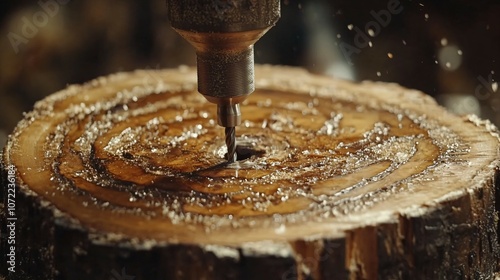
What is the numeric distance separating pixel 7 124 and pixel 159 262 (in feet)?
10.4

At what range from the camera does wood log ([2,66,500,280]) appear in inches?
76.8

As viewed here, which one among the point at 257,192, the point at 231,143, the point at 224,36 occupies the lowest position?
the point at 257,192

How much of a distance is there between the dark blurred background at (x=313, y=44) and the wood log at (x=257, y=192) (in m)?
1.62

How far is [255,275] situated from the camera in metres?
1.89

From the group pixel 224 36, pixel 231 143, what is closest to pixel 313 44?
pixel 231 143

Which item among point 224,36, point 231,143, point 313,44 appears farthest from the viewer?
point 313,44

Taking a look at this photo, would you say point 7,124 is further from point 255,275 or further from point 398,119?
point 255,275

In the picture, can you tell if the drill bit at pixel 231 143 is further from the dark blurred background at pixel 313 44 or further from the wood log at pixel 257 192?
the dark blurred background at pixel 313 44

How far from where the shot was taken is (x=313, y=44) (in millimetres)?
4961

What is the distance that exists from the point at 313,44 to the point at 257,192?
2887 mm

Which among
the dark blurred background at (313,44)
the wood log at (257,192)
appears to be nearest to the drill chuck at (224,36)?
the wood log at (257,192)

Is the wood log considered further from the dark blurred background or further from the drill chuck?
the dark blurred background

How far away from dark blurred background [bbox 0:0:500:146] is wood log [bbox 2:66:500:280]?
63.7 inches

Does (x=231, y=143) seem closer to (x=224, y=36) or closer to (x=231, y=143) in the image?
(x=231, y=143)
